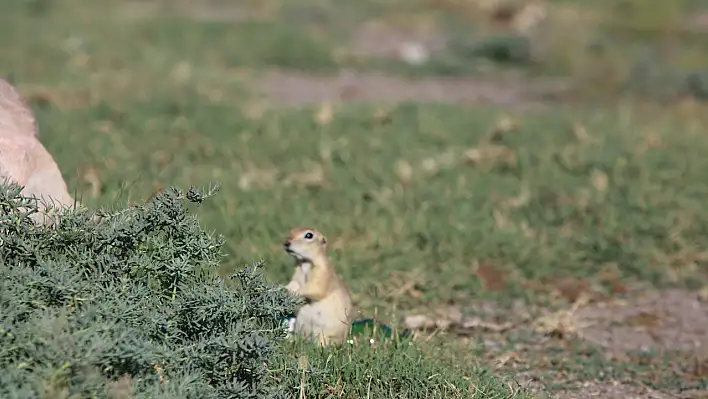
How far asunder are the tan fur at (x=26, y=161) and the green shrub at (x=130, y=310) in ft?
Answer: 2.86

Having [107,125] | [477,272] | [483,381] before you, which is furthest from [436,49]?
[483,381]

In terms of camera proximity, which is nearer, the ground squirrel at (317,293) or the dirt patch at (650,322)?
the ground squirrel at (317,293)

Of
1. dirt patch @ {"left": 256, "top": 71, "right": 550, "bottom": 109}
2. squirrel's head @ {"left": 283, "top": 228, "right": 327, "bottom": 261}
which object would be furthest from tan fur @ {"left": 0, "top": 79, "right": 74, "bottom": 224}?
dirt patch @ {"left": 256, "top": 71, "right": 550, "bottom": 109}

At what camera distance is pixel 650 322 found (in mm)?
6043

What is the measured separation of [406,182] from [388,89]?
11.5 feet

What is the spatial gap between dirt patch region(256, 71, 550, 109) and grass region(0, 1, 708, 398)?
0.38 metres

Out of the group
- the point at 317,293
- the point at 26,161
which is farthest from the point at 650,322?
the point at 26,161

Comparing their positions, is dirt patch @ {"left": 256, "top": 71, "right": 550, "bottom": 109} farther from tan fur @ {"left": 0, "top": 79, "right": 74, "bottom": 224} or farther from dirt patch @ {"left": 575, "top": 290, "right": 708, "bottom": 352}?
tan fur @ {"left": 0, "top": 79, "right": 74, "bottom": 224}

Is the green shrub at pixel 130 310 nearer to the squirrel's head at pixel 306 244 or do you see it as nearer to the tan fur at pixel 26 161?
the squirrel's head at pixel 306 244

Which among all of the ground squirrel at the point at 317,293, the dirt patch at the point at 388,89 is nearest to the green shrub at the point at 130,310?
the ground squirrel at the point at 317,293

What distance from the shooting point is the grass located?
5.87m

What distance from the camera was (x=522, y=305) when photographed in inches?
240

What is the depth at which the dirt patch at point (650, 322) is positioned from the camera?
5727 millimetres

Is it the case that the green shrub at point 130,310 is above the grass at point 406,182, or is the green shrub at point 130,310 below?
below
